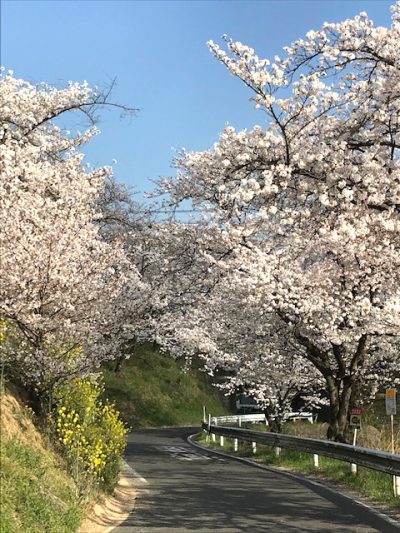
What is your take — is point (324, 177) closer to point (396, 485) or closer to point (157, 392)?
point (396, 485)

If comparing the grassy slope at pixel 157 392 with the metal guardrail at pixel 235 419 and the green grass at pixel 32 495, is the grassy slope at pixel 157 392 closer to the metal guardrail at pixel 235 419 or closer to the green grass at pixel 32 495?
the metal guardrail at pixel 235 419

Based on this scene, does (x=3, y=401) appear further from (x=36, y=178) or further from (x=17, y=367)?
(x=36, y=178)

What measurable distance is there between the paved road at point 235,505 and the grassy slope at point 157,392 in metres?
22.5

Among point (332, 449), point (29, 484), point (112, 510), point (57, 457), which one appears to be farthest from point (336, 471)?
point (29, 484)

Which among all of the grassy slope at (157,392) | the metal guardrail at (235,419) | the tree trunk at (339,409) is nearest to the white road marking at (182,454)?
the tree trunk at (339,409)

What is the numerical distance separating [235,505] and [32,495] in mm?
4765

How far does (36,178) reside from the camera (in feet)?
51.4

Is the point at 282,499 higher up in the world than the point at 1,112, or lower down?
lower down

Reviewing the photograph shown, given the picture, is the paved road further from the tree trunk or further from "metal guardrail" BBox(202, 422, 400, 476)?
the tree trunk

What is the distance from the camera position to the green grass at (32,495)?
21.6 ft

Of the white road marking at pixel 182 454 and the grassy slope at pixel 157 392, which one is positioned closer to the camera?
the white road marking at pixel 182 454

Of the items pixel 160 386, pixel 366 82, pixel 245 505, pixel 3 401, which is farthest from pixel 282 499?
pixel 160 386

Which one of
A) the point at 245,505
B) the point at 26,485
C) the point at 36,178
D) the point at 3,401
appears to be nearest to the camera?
the point at 26,485

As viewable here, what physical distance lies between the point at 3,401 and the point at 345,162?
25.0ft
